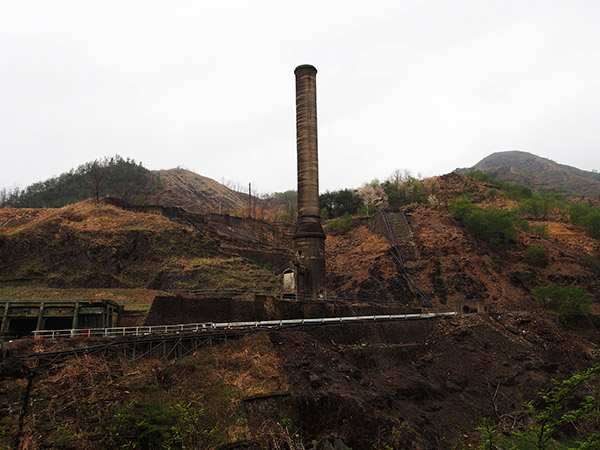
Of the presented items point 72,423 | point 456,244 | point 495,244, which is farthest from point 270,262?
point 72,423

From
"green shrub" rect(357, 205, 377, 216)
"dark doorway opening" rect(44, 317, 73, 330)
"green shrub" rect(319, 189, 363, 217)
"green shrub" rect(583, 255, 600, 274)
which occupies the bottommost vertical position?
"dark doorway opening" rect(44, 317, 73, 330)

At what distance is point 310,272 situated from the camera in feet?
103

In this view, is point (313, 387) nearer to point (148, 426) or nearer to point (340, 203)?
point (148, 426)

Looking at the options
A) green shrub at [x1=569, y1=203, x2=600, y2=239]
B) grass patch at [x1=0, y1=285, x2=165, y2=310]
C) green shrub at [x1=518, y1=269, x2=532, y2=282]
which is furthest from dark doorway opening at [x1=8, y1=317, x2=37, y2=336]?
green shrub at [x1=569, y1=203, x2=600, y2=239]

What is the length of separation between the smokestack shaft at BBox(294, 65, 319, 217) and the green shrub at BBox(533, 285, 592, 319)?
2444 centimetres

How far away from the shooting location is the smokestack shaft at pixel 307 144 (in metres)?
32.8

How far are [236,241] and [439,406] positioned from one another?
31.4m

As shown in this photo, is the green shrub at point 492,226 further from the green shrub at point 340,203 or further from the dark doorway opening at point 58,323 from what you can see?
the dark doorway opening at point 58,323

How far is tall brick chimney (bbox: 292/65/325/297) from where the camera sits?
→ 31.2 meters

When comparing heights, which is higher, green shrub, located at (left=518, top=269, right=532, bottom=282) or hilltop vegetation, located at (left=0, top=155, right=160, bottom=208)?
hilltop vegetation, located at (left=0, top=155, right=160, bottom=208)

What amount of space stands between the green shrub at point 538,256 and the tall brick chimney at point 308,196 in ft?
93.2

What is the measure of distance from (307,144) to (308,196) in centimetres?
397

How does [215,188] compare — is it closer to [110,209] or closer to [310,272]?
[110,209]

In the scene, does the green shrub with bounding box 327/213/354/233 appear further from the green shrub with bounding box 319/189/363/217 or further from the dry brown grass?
the dry brown grass
